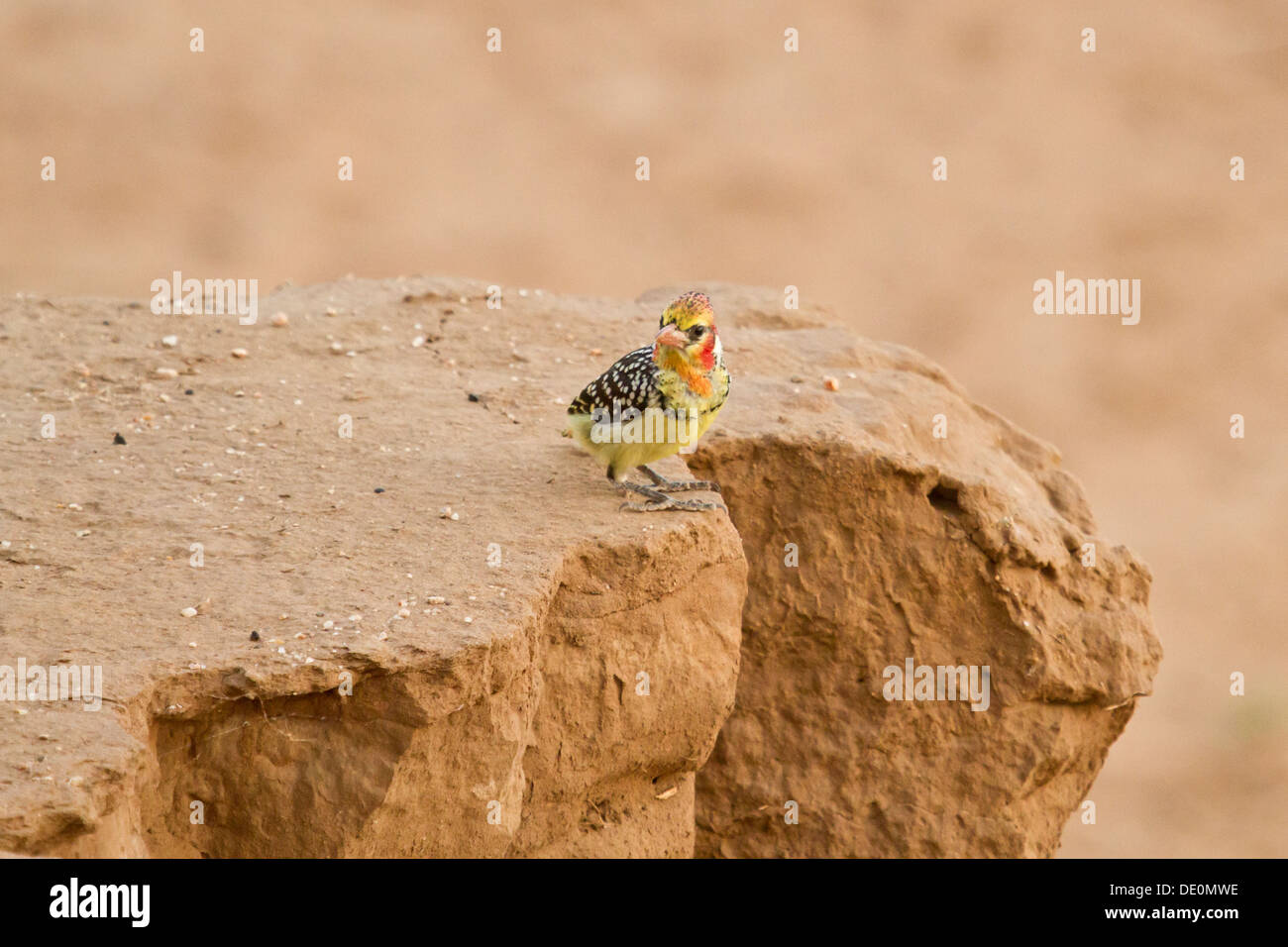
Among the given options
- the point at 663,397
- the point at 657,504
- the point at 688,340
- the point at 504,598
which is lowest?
the point at 504,598

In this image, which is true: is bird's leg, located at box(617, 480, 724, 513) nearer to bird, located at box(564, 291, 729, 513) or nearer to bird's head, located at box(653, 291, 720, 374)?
bird, located at box(564, 291, 729, 513)

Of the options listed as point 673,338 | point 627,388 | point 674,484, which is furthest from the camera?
point 674,484

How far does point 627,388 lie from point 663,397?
0.52ft

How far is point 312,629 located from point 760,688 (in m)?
2.66

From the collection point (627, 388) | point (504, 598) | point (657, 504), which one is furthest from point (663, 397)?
point (504, 598)

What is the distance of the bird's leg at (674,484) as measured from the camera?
5.89 meters

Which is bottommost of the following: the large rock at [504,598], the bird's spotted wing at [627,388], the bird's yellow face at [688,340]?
the large rock at [504,598]

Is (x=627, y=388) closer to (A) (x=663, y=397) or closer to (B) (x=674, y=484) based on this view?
(A) (x=663, y=397)

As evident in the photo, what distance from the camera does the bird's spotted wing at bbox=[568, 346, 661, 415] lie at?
553 centimetres

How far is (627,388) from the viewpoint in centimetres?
558

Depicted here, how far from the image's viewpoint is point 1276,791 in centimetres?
1497

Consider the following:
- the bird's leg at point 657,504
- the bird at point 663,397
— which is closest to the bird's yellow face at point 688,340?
the bird at point 663,397

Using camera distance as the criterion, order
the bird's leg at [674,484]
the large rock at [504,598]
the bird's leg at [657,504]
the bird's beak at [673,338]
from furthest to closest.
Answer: the bird's leg at [674,484]
the bird's leg at [657,504]
the bird's beak at [673,338]
the large rock at [504,598]

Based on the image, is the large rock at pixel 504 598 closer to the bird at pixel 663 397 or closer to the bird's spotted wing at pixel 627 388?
the bird at pixel 663 397
